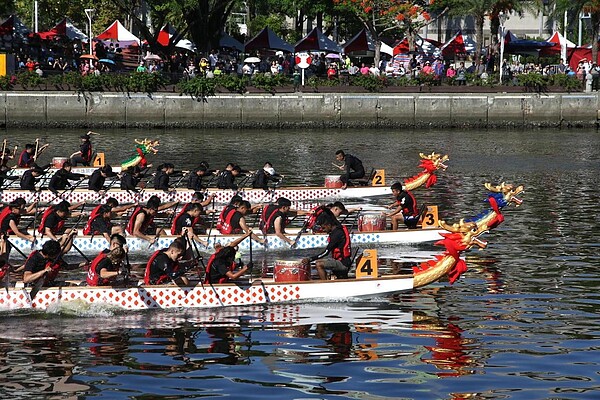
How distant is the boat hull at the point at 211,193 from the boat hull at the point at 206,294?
13.4m

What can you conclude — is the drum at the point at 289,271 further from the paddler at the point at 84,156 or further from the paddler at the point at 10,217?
the paddler at the point at 84,156

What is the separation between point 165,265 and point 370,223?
941 centimetres

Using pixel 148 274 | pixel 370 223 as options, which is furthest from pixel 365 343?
pixel 370 223

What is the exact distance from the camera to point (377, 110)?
65.4m

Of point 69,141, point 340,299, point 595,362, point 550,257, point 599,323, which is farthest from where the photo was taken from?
point 69,141

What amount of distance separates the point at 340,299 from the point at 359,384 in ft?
18.2

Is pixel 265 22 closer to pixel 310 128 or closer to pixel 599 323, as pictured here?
pixel 310 128

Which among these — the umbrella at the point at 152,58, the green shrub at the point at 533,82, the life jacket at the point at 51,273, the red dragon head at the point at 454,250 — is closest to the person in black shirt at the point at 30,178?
the life jacket at the point at 51,273

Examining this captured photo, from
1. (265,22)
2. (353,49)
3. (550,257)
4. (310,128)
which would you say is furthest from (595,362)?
(265,22)

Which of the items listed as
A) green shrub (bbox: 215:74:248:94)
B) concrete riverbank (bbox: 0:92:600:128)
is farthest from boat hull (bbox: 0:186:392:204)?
green shrub (bbox: 215:74:248:94)

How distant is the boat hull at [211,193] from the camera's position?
37.5 metres

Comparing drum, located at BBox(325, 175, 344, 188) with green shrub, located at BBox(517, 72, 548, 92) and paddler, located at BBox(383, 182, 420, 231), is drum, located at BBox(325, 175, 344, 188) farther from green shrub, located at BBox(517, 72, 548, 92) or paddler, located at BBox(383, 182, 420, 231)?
green shrub, located at BBox(517, 72, 548, 92)

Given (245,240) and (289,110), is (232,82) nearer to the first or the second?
(289,110)

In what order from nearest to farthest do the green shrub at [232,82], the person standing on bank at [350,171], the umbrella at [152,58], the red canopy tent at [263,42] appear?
the person standing on bank at [350,171], the green shrub at [232,82], the umbrella at [152,58], the red canopy tent at [263,42]
